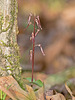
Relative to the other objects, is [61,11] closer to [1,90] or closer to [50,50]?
[50,50]

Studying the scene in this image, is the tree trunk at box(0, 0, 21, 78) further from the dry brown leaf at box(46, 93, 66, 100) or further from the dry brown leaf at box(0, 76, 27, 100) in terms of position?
the dry brown leaf at box(46, 93, 66, 100)

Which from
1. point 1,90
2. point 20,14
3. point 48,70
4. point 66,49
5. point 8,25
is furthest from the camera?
point 66,49

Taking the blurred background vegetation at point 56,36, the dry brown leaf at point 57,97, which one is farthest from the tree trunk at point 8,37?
the blurred background vegetation at point 56,36

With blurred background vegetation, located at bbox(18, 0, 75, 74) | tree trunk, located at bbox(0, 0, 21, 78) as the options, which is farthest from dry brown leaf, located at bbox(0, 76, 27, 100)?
blurred background vegetation, located at bbox(18, 0, 75, 74)

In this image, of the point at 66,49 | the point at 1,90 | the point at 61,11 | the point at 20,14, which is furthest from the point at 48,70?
the point at 1,90

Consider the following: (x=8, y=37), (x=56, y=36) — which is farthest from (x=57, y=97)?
(x=56, y=36)

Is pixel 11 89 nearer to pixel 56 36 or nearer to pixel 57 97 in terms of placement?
pixel 57 97

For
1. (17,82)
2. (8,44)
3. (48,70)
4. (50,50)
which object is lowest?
(48,70)

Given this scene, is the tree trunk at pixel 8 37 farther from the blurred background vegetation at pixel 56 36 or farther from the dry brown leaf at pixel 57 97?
the blurred background vegetation at pixel 56 36
